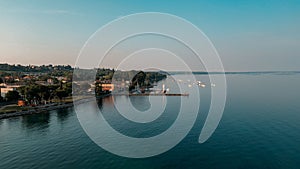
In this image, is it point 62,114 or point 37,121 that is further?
point 62,114

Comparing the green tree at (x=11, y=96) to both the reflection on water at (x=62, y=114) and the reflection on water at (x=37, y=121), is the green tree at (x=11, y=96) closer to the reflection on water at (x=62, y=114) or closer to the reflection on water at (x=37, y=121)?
the reflection on water at (x=62, y=114)

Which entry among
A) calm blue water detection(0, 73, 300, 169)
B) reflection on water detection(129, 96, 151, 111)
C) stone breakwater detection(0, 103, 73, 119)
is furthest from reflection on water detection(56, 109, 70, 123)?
reflection on water detection(129, 96, 151, 111)

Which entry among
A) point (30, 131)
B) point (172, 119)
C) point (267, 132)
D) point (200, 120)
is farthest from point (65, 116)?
point (267, 132)

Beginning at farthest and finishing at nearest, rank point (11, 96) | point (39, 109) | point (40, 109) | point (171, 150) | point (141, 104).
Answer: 1. point (141, 104)
2. point (11, 96)
3. point (40, 109)
4. point (39, 109)
5. point (171, 150)

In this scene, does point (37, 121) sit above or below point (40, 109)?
below

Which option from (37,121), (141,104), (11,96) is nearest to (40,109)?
(37,121)

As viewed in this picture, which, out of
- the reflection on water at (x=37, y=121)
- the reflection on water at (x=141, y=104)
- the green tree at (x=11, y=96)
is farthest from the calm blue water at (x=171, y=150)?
the green tree at (x=11, y=96)

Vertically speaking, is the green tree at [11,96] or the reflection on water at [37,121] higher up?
the green tree at [11,96]

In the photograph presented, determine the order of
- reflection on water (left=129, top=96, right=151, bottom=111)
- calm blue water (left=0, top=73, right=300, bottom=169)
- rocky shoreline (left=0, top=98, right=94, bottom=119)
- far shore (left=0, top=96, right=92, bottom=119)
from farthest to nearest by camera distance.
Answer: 1. reflection on water (left=129, top=96, right=151, bottom=111)
2. far shore (left=0, top=96, right=92, bottom=119)
3. rocky shoreline (left=0, top=98, right=94, bottom=119)
4. calm blue water (left=0, top=73, right=300, bottom=169)

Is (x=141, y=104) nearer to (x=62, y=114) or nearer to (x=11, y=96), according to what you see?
(x=62, y=114)

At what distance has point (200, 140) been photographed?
48.1 feet

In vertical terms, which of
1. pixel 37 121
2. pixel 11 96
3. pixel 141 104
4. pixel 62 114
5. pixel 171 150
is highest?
pixel 11 96

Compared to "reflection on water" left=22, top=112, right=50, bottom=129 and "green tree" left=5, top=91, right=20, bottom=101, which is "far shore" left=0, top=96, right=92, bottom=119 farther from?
"green tree" left=5, top=91, right=20, bottom=101

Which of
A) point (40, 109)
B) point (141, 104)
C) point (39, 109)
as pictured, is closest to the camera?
point (39, 109)
